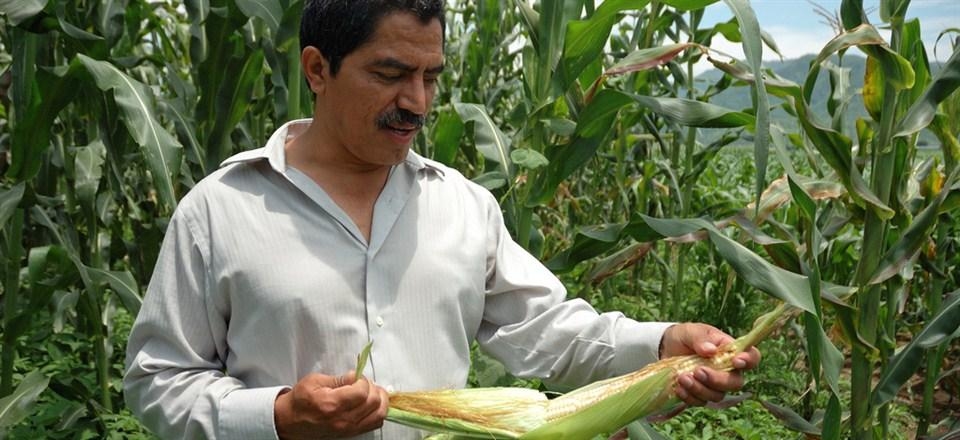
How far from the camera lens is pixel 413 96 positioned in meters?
1.62

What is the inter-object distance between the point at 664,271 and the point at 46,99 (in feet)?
10.8

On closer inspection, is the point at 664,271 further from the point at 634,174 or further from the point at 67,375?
the point at 67,375

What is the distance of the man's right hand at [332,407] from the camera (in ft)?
4.50

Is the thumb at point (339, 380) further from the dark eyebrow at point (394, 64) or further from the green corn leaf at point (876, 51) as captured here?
the green corn leaf at point (876, 51)

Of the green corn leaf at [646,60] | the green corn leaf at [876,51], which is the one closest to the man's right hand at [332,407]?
the green corn leaf at [646,60]

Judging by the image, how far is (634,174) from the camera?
5.84 m

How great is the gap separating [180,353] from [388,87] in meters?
0.53

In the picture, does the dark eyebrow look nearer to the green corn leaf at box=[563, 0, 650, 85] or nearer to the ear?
the ear

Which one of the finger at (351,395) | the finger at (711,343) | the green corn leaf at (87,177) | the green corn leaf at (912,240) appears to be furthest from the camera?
the green corn leaf at (87,177)

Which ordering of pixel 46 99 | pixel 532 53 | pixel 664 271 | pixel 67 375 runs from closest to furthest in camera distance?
pixel 46 99
pixel 532 53
pixel 67 375
pixel 664 271

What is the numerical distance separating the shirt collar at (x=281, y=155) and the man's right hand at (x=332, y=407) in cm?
42

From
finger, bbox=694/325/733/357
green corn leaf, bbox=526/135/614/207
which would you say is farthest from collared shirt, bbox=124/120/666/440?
green corn leaf, bbox=526/135/614/207

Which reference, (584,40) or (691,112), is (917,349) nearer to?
(691,112)

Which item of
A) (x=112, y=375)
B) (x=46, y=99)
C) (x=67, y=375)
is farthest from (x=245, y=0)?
(x=112, y=375)
